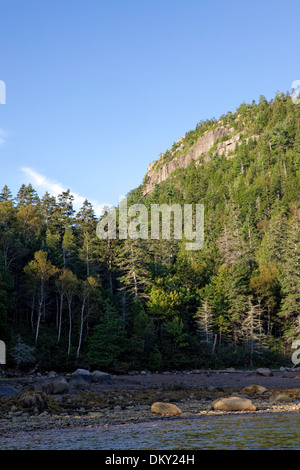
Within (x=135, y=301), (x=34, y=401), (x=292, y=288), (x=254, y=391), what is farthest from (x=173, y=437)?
(x=292, y=288)

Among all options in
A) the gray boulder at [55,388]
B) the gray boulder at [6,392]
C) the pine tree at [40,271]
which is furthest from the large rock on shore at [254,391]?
the pine tree at [40,271]

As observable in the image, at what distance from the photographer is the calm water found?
11.5 metres

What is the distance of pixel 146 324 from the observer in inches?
1836

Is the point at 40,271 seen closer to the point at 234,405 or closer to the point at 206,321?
the point at 206,321

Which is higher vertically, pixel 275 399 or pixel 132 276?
pixel 132 276

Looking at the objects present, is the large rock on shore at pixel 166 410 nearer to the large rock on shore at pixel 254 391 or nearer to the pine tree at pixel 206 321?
the large rock on shore at pixel 254 391

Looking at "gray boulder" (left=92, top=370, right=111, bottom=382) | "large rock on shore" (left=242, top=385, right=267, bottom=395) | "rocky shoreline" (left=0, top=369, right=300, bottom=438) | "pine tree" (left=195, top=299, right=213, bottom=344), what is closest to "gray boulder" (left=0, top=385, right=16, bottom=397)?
"rocky shoreline" (left=0, top=369, right=300, bottom=438)

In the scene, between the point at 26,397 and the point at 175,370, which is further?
the point at 175,370

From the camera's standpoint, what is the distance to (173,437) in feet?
41.1

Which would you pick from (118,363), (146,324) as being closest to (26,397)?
(118,363)

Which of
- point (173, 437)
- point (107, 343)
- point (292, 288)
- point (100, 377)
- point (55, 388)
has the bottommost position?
point (100, 377)

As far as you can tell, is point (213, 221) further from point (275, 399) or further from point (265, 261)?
point (275, 399)

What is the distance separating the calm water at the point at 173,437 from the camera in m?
11.5
